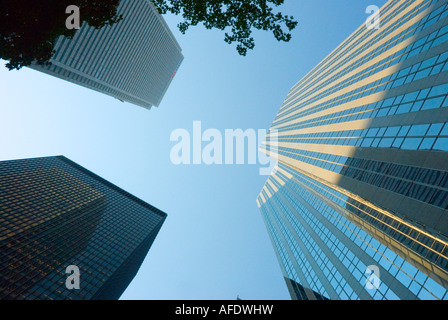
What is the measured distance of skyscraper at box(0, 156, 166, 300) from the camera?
60875 mm

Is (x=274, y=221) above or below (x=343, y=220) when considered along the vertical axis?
below

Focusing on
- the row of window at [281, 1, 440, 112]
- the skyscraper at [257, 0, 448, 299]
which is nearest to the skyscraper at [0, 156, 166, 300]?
the skyscraper at [257, 0, 448, 299]

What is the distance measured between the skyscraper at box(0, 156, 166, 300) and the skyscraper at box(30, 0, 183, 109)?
3952cm

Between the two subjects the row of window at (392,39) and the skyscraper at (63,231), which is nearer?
the row of window at (392,39)

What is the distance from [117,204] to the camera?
11238 centimetres

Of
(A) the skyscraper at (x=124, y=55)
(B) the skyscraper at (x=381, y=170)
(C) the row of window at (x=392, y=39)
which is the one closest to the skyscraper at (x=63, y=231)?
(A) the skyscraper at (x=124, y=55)

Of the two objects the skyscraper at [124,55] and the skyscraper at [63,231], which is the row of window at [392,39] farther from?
the skyscraper at [63,231]

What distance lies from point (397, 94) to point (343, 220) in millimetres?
20311

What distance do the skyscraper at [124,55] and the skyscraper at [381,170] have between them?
75.8 meters

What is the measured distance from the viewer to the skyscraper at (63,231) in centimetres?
6088

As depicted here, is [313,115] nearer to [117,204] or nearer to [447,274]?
[447,274]

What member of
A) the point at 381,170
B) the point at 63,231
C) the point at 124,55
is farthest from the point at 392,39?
the point at 124,55

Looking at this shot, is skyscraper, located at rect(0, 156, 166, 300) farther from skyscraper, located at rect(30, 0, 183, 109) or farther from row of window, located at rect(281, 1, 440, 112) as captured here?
row of window, located at rect(281, 1, 440, 112)

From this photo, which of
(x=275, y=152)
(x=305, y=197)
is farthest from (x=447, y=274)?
(x=275, y=152)
